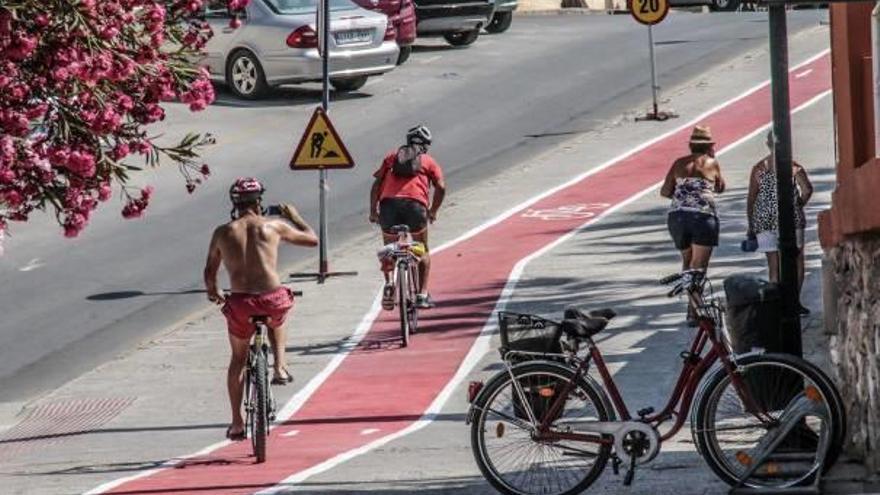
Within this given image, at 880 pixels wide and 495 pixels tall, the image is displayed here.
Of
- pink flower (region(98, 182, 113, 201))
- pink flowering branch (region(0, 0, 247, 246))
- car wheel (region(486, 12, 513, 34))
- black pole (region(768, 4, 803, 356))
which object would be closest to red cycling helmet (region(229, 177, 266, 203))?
pink flowering branch (region(0, 0, 247, 246))

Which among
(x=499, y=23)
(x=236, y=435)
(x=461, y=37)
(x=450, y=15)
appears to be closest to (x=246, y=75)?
(x=450, y=15)

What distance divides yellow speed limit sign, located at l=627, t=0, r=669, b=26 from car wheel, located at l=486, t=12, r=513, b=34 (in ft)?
34.6

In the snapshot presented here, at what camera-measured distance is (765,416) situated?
11.7 metres

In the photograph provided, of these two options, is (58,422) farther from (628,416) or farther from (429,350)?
(628,416)

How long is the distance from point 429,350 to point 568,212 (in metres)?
7.21

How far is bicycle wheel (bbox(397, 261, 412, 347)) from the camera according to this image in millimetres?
19875

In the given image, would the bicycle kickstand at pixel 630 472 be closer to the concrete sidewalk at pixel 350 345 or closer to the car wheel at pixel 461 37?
the concrete sidewalk at pixel 350 345

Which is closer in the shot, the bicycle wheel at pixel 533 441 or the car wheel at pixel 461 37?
the bicycle wheel at pixel 533 441

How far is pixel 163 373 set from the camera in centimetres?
1983

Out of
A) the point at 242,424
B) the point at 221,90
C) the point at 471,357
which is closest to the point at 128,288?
the point at 471,357

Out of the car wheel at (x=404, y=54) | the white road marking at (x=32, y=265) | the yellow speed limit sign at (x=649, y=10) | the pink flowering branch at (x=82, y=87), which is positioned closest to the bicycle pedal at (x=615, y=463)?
the pink flowering branch at (x=82, y=87)

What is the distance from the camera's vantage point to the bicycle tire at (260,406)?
14625 mm

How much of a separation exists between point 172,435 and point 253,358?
205cm

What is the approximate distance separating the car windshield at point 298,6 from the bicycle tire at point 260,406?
19276 mm
